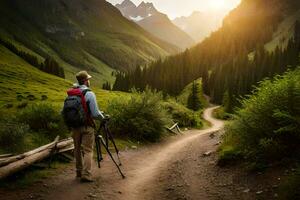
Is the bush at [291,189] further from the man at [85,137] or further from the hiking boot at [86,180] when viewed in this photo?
the hiking boot at [86,180]

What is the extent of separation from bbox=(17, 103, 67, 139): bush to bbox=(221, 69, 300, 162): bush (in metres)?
8.06

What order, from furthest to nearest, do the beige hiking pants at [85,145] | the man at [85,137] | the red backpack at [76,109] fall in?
the beige hiking pants at [85,145], the man at [85,137], the red backpack at [76,109]

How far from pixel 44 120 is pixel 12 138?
3567mm

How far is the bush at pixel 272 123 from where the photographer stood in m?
9.91

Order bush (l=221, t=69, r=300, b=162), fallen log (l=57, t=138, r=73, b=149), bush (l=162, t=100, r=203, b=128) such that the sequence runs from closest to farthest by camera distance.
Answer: bush (l=221, t=69, r=300, b=162), fallen log (l=57, t=138, r=73, b=149), bush (l=162, t=100, r=203, b=128)

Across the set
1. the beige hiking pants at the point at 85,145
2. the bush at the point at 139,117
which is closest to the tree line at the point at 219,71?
the bush at the point at 139,117

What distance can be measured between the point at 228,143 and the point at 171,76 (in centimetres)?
13384

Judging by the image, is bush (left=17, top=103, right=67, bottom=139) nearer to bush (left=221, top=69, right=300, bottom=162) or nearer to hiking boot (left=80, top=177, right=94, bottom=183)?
hiking boot (left=80, top=177, right=94, bottom=183)

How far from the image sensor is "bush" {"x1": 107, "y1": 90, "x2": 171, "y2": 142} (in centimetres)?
2044

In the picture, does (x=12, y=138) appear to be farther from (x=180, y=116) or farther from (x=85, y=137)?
(x=180, y=116)

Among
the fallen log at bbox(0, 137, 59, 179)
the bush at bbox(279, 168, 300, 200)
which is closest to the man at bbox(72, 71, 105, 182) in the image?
the fallen log at bbox(0, 137, 59, 179)

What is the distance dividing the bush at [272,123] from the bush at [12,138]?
790cm

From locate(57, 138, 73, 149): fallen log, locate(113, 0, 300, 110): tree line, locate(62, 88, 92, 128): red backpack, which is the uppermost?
locate(113, 0, 300, 110): tree line

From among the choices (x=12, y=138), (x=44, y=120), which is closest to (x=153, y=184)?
(x=12, y=138)
